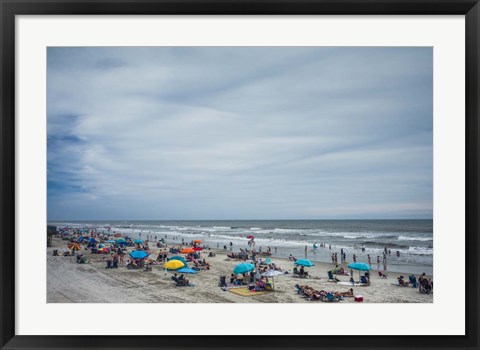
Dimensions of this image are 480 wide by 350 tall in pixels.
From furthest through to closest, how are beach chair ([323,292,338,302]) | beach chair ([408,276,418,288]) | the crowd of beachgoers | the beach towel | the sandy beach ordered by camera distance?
the beach towel < beach chair ([408,276,418,288]) < beach chair ([323,292,338,302]) < the crowd of beachgoers < the sandy beach

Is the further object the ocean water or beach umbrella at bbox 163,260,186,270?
the ocean water

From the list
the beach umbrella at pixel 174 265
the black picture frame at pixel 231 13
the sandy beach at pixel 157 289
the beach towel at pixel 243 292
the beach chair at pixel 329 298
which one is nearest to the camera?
the black picture frame at pixel 231 13

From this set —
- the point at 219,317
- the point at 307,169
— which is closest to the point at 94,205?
the point at 219,317

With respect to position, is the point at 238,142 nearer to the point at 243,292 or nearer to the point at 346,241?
the point at 243,292

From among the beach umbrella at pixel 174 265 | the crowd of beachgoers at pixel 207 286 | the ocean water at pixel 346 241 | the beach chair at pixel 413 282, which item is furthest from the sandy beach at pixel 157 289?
the ocean water at pixel 346 241

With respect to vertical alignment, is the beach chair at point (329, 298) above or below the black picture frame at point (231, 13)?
below

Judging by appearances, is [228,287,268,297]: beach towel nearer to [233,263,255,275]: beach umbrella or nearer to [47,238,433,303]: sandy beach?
[47,238,433,303]: sandy beach

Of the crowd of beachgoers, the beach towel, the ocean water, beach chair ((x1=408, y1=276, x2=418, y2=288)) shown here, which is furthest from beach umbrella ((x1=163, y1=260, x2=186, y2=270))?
beach chair ((x1=408, y1=276, x2=418, y2=288))

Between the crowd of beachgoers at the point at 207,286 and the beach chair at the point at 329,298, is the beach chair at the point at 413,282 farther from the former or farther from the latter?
the beach chair at the point at 329,298
